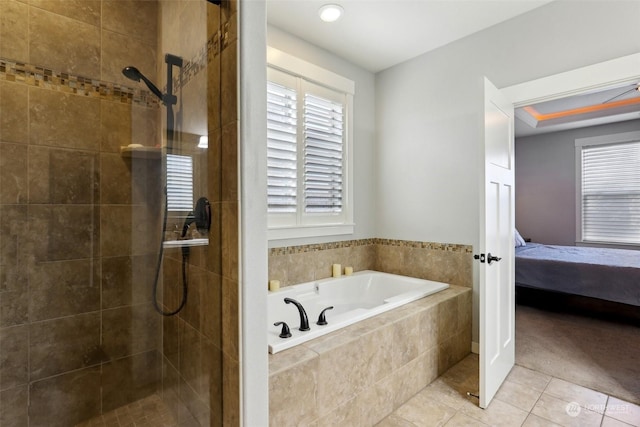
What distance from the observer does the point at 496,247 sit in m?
2.22

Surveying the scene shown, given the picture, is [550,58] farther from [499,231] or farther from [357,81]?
[357,81]

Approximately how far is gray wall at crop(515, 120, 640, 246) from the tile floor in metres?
4.20

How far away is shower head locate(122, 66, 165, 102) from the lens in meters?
1.79

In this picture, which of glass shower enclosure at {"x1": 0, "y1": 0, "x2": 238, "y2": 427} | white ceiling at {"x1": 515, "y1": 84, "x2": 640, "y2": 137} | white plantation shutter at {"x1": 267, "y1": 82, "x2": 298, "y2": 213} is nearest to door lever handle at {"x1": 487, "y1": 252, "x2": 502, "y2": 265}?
white plantation shutter at {"x1": 267, "y1": 82, "x2": 298, "y2": 213}

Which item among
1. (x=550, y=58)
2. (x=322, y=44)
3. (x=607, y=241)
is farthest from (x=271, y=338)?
(x=607, y=241)

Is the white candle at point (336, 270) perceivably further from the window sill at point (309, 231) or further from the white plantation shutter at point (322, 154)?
the white plantation shutter at point (322, 154)

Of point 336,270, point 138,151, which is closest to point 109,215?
point 138,151

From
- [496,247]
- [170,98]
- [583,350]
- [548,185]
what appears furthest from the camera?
[548,185]

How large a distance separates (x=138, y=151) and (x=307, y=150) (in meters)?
1.42

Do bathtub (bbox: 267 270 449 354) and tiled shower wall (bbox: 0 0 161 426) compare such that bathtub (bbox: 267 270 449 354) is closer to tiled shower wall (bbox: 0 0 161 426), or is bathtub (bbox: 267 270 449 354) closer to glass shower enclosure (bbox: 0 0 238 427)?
glass shower enclosure (bbox: 0 0 238 427)

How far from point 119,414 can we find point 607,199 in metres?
6.76

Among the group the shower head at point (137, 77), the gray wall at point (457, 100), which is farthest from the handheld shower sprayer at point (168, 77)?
the gray wall at point (457, 100)

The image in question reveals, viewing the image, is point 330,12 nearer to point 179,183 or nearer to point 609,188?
point 179,183
